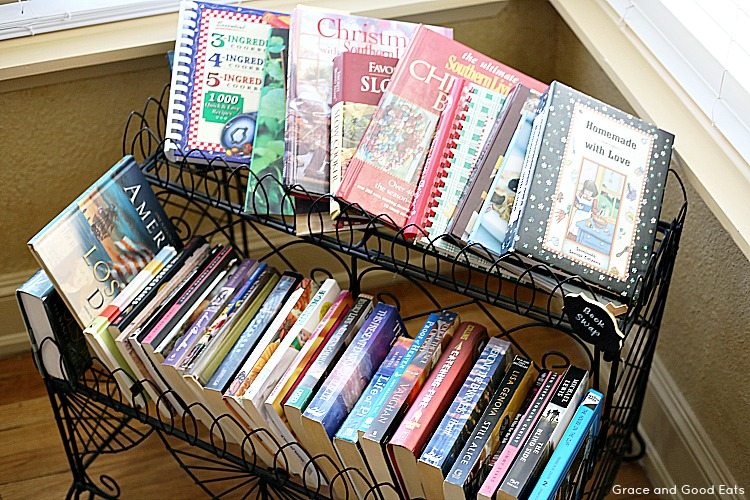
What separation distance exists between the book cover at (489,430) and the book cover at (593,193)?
180mm

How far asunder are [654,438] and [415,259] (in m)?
0.61

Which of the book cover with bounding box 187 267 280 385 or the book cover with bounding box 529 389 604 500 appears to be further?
the book cover with bounding box 187 267 280 385

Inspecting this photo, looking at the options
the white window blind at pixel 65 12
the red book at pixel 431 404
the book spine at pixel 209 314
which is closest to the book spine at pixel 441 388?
the red book at pixel 431 404

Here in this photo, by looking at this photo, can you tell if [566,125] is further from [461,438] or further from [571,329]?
[461,438]

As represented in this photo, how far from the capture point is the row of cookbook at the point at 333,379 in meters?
1.17

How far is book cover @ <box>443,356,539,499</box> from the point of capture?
1.14 metres

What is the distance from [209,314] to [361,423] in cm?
30

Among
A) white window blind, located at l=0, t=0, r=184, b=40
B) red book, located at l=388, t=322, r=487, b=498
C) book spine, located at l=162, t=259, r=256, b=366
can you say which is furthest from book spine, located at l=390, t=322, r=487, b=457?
white window blind, located at l=0, t=0, r=184, b=40

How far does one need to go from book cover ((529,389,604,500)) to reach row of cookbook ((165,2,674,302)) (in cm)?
15

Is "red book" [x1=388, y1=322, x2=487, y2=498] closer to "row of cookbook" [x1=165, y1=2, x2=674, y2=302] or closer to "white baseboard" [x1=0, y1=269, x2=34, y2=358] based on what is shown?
"row of cookbook" [x1=165, y1=2, x2=674, y2=302]

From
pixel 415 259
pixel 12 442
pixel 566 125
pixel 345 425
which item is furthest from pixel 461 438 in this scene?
pixel 12 442

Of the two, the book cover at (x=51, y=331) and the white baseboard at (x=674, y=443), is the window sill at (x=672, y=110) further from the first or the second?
the book cover at (x=51, y=331)

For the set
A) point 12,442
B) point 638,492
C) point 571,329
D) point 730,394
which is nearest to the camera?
point 571,329

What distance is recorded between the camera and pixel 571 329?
3.83 ft
